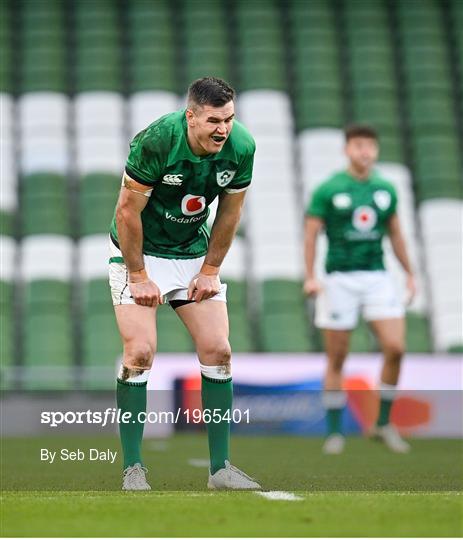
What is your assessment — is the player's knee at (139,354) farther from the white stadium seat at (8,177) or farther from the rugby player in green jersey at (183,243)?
the white stadium seat at (8,177)

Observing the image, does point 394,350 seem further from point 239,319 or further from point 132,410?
point 239,319

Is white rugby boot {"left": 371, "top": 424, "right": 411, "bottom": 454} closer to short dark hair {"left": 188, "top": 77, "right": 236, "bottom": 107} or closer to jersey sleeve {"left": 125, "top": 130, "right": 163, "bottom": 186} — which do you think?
jersey sleeve {"left": 125, "top": 130, "right": 163, "bottom": 186}

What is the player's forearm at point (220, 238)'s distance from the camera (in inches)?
179

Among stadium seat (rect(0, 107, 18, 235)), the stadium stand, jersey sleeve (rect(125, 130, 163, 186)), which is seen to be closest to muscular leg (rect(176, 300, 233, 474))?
jersey sleeve (rect(125, 130, 163, 186))

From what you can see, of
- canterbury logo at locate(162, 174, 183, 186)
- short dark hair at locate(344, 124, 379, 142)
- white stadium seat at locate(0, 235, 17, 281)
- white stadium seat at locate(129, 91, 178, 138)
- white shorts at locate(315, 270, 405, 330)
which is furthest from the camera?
white stadium seat at locate(129, 91, 178, 138)

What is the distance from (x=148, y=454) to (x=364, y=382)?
2.93 metres

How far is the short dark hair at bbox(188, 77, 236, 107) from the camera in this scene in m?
4.21

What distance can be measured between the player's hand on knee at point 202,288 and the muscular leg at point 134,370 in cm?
17

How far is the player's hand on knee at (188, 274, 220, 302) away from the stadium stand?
20.9 ft

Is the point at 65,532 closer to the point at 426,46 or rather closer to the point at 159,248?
the point at 159,248

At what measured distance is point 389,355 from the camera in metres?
7.20

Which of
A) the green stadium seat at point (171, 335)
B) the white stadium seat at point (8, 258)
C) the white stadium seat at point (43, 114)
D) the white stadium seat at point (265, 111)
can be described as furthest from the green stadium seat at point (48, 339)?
the white stadium seat at point (265, 111)

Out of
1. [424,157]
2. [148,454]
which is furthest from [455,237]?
[148,454]

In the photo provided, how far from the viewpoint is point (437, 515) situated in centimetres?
354
